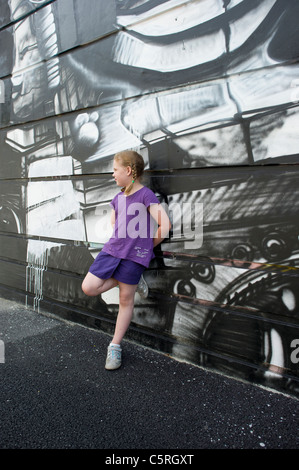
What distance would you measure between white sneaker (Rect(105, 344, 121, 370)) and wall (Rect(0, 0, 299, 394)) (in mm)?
317

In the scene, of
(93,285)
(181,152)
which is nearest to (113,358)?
(93,285)

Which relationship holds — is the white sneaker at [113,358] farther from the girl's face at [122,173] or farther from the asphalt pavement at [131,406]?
the girl's face at [122,173]

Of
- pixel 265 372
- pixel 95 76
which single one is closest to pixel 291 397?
pixel 265 372

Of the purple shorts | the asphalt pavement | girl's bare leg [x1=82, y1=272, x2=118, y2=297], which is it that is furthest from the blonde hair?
the asphalt pavement

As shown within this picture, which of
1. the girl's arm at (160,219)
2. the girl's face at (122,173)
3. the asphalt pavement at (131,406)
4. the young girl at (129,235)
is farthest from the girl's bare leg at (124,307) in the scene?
the girl's face at (122,173)

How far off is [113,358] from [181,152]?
148 cm

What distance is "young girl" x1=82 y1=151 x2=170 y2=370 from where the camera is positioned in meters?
2.15

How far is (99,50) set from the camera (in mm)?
2613

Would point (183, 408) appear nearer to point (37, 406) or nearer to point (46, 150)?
point (37, 406)

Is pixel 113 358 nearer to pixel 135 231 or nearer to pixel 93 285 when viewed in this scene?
pixel 93 285

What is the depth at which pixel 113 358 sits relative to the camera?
2.25 metres

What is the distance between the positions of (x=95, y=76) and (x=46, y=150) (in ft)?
2.85

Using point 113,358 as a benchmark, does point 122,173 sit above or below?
above

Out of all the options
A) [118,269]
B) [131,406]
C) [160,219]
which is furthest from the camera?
[118,269]
